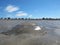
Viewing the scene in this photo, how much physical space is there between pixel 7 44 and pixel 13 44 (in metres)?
0.54

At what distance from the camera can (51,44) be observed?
39.3ft

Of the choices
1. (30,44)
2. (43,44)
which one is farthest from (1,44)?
(43,44)

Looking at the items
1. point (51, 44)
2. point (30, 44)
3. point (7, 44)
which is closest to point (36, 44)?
point (30, 44)

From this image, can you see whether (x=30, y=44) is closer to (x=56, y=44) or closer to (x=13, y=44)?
(x=13, y=44)

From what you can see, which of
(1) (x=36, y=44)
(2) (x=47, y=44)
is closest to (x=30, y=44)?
(1) (x=36, y=44)

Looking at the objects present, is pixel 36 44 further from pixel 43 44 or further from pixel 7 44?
pixel 7 44

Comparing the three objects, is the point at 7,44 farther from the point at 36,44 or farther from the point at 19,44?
the point at 36,44

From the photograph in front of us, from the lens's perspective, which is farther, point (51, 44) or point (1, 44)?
point (51, 44)

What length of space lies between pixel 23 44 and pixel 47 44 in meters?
2.25

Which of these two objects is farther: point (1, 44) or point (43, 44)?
point (43, 44)

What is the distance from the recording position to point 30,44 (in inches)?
466

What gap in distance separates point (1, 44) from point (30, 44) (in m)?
2.65

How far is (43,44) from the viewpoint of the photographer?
39.2 ft

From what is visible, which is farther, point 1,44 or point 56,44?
point 56,44
